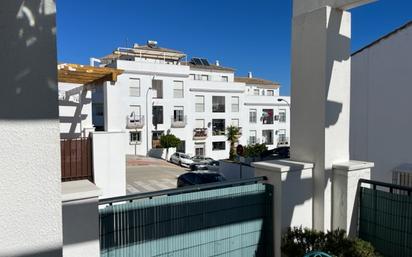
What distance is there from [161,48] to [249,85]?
509 inches

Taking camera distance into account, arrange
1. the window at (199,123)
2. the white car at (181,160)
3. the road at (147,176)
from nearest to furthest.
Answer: the road at (147,176)
the white car at (181,160)
the window at (199,123)

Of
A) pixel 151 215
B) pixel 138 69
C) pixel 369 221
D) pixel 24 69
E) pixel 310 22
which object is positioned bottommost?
pixel 369 221

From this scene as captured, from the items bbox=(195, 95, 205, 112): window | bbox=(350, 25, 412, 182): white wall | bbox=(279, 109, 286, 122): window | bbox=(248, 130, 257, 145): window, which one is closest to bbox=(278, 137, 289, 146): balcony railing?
bbox=(279, 109, 286, 122): window

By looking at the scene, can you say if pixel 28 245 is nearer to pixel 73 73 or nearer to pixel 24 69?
pixel 24 69

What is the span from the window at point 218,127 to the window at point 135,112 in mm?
8561

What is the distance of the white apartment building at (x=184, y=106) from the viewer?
96.4ft

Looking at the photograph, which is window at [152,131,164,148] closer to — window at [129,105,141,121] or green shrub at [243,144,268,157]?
window at [129,105,141,121]

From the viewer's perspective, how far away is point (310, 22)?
11.8ft

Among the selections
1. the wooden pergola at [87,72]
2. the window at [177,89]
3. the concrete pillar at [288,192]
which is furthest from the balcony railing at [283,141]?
the concrete pillar at [288,192]

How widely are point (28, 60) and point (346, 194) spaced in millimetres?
3303

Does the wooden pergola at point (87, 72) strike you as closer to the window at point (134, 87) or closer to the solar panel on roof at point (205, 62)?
the window at point (134, 87)

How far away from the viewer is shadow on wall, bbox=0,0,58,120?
1533mm

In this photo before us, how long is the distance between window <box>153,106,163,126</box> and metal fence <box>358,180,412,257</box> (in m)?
27.7

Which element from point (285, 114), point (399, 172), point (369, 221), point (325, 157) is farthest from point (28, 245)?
point (285, 114)
